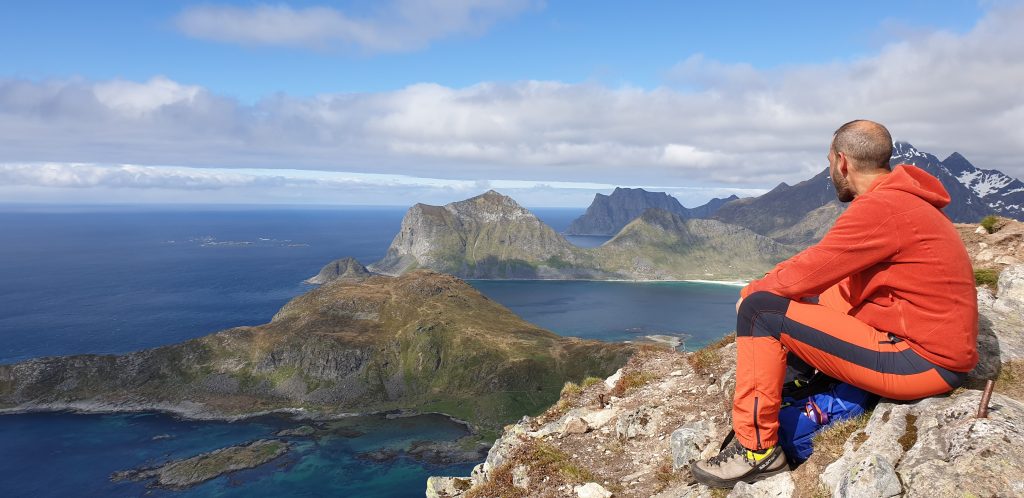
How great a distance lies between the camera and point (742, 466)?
697 cm

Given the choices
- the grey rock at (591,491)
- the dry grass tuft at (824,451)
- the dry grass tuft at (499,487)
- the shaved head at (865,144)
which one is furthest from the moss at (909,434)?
the dry grass tuft at (499,487)

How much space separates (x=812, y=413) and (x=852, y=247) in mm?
2845

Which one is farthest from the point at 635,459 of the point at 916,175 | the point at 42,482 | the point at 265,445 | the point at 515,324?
the point at 515,324

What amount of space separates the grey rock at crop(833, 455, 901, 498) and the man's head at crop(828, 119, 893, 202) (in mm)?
3520

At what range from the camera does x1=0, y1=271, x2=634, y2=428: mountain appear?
148m

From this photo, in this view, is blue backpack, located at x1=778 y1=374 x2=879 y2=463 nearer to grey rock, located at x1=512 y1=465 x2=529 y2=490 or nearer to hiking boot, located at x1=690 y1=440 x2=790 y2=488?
hiking boot, located at x1=690 y1=440 x2=790 y2=488

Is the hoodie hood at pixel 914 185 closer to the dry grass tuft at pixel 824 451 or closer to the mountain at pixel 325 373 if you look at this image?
the dry grass tuft at pixel 824 451

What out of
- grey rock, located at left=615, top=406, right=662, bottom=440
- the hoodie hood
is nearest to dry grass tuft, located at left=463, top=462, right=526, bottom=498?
grey rock, located at left=615, top=406, right=662, bottom=440

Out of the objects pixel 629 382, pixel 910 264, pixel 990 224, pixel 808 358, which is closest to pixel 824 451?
pixel 808 358

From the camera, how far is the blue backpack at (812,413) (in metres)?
7.26

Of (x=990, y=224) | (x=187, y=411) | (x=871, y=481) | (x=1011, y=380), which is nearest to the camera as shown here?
(x=871, y=481)

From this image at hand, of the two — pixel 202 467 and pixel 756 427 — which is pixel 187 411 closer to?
pixel 202 467

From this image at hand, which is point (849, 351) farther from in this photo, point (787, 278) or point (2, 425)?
point (2, 425)

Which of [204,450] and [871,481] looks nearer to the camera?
[871,481]
